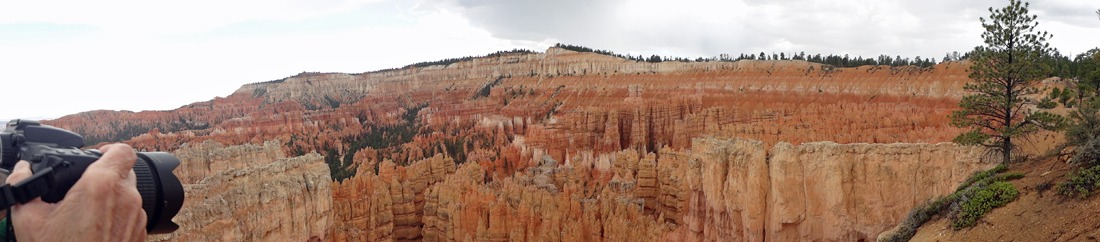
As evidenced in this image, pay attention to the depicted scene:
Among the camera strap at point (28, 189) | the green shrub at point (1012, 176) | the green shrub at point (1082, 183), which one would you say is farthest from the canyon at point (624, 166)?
the camera strap at point (28, 189)

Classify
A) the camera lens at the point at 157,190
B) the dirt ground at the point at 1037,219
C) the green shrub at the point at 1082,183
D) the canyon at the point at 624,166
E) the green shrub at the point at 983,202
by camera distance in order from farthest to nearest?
1. the canyon at the point at 624,166
2. the green shrub at the point at 983,202
3. the green shrub at the point at 1082,183
4. the dirt ground at the point at 1037,219
5. the camera lens at the point at 157,190

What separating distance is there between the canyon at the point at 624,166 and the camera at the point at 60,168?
976 cm

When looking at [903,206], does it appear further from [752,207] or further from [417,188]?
[417,188]

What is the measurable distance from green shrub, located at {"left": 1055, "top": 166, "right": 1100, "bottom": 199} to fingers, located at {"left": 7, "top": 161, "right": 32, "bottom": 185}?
9.06 metres

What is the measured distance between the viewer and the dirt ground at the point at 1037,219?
5715mm

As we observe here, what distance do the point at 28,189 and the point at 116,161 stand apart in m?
0.31

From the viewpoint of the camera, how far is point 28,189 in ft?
5.94

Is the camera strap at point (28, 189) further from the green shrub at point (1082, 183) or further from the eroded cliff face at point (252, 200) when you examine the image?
the eroded cliff face at point (252, 200)

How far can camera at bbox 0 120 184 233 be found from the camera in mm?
1841

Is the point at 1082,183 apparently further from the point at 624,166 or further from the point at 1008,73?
the point at 624,166

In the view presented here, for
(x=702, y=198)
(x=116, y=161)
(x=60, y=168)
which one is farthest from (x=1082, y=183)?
(x=702, y=198)

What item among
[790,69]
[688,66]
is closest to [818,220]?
[790,69]

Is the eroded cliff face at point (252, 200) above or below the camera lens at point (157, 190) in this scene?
below

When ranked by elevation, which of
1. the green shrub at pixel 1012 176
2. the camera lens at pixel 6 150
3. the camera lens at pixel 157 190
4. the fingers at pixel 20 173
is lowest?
the green shrub at pixel 1012 176
